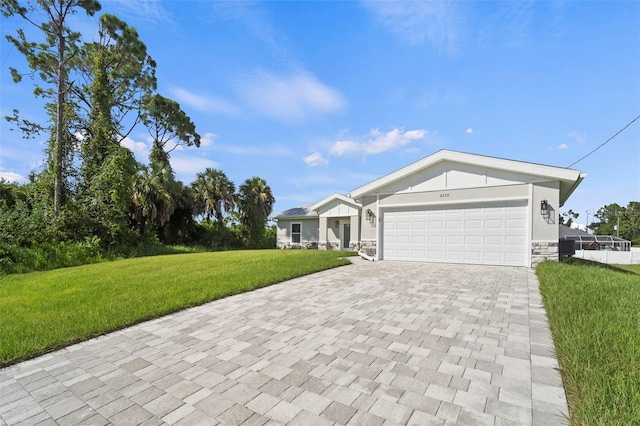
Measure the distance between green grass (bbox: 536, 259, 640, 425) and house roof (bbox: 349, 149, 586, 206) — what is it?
418 cm

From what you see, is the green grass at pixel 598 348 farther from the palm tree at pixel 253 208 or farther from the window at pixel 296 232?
the palm tree at pixel 253 208

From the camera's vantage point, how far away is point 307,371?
2631mm

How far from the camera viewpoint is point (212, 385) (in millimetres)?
2410

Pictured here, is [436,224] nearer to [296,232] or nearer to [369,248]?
[369,248]

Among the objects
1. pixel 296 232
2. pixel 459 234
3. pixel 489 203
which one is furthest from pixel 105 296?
pixel 296 232

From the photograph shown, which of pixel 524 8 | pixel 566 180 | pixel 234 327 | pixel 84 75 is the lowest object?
pixel 234 327

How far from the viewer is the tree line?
12.8 metres

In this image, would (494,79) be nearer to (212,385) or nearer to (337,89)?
(337,89)

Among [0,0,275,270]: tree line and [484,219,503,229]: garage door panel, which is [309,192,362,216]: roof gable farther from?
[484,219,503,229]: garage door panel

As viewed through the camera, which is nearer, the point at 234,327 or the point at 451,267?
the point at 234,327

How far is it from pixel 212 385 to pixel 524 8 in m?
10.7

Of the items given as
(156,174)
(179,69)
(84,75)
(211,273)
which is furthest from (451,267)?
(84,75)

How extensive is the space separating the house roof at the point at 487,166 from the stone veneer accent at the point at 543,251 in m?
1.93

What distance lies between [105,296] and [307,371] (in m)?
4.62
